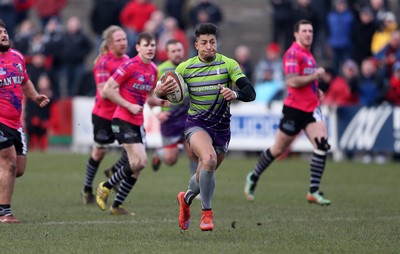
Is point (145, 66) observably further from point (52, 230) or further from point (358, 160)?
point (358, 160)

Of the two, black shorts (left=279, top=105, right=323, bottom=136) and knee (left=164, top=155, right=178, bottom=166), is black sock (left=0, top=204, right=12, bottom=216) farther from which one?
knee (left=164, top=155, right=178, bottom=166)

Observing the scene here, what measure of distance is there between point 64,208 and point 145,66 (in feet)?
7.42

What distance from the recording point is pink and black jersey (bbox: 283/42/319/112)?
49.5 feet

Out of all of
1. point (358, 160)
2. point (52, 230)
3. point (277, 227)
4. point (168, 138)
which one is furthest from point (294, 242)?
point (358, 160)

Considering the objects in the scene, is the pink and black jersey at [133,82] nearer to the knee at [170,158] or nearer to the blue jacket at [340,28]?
the knee at [170,158]

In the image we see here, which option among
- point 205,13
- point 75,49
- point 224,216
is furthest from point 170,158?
point 75,49

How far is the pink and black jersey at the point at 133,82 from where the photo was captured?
13703 millimetres

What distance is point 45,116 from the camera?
26031 mm

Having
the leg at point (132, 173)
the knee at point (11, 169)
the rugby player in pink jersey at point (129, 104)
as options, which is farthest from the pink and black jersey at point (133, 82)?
the knee at point (11, 169)

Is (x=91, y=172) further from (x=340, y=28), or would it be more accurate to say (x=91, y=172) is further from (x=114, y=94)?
(x=340, y=28)

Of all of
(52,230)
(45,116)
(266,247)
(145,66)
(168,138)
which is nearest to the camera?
(266,247)

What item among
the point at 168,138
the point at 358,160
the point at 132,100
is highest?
the point at 132,100

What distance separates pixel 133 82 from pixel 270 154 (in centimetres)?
286

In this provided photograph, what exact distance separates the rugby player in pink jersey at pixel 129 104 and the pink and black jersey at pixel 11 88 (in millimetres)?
1543
